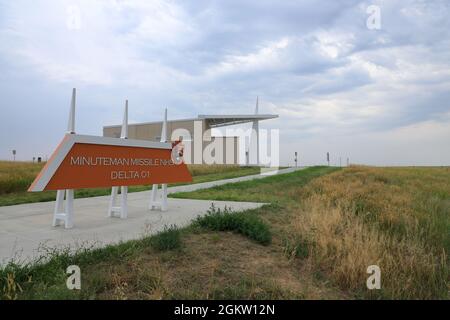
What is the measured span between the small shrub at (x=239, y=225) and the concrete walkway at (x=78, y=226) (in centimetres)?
80

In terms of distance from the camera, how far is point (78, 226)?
634 cm

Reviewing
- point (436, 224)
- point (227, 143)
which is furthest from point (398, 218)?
point (227, 143)

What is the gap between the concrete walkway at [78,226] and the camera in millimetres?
4848

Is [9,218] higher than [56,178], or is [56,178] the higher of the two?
[56,178]

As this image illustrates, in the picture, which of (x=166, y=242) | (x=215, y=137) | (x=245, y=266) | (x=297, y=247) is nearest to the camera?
(x=245, y=266)

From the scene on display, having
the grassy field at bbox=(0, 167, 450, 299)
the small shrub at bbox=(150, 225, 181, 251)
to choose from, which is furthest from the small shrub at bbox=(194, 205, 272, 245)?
the small shrub at bbox=(150, 225, 181, 251)

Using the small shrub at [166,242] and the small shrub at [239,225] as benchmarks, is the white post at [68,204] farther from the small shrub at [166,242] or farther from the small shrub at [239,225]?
the small shrub at [239,225]

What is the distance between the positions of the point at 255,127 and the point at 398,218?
36665 mm

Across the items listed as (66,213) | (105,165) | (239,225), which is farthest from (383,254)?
(66,213)

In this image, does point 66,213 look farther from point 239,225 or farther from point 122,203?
point 239,225

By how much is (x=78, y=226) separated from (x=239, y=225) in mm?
2966

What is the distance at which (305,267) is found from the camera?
14.2 ft

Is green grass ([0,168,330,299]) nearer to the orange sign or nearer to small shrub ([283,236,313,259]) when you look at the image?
small shrub ([283,236,313,259])

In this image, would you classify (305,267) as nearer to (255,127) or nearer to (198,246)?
(198,246)
